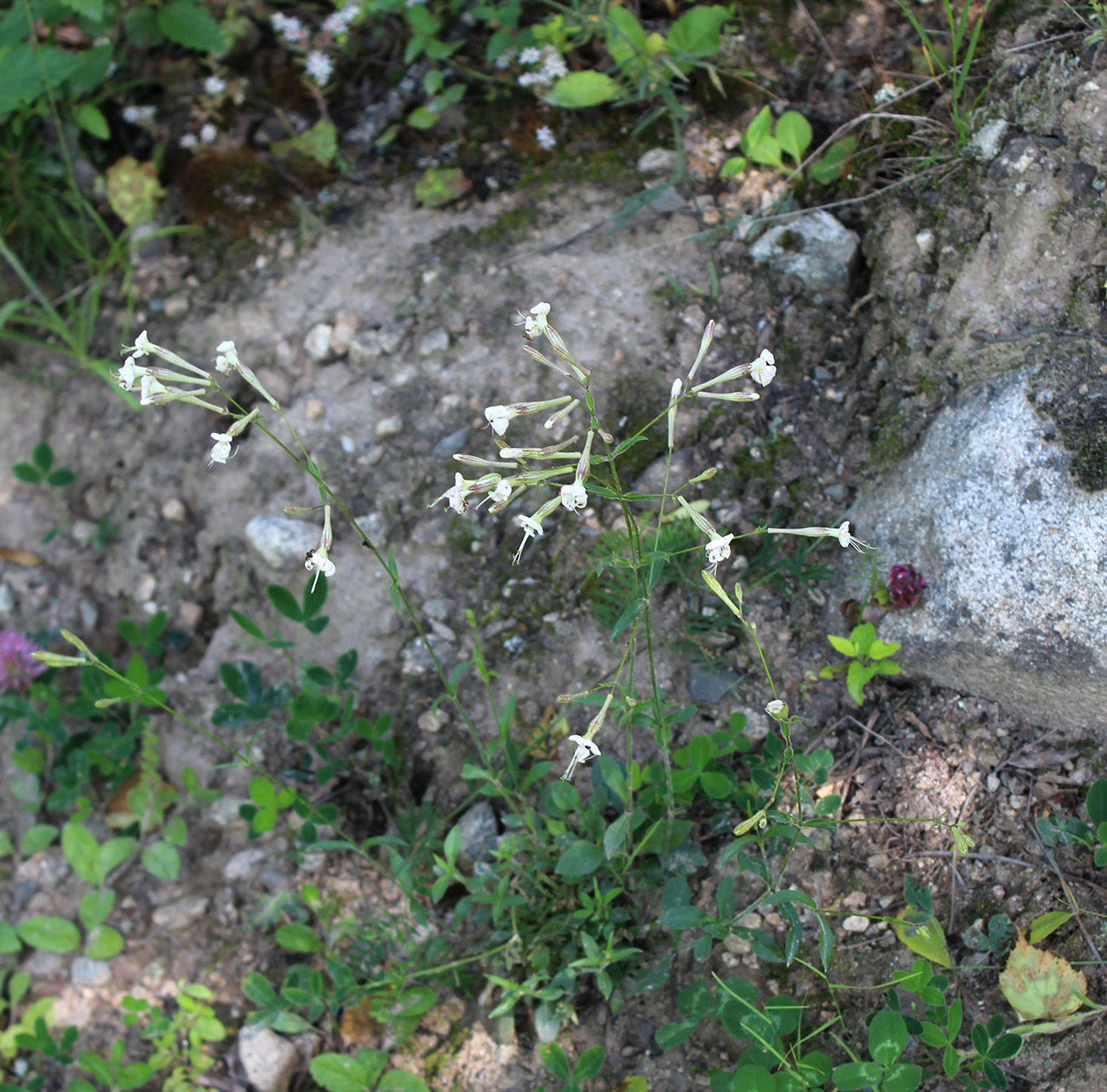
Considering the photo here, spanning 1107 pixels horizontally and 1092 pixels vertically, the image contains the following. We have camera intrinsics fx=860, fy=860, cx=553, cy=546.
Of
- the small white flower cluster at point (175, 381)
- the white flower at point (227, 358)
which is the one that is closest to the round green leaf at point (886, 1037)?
the small white flower cluster at point (175, 381)

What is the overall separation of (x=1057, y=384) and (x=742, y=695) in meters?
1.22

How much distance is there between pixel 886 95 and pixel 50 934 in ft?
13.3

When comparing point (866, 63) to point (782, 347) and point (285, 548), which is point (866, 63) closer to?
point (782, 347)

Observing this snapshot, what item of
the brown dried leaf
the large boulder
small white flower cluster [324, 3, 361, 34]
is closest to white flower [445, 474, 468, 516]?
the large boulder

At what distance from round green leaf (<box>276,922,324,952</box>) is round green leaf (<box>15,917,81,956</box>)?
838 millimetres

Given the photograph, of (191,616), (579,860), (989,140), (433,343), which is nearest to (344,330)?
(433,343)

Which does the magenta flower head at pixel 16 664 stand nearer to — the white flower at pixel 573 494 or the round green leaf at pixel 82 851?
the round green leaf at pixel 82 851

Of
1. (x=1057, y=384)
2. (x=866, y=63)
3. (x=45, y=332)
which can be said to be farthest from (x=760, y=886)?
(x=45, y=332)

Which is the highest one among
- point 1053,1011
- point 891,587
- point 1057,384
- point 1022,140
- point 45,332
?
point 45,332

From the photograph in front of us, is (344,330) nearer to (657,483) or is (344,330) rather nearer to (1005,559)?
(657,483)

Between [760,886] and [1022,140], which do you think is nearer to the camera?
[760,886]

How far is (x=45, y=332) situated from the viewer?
387 cm

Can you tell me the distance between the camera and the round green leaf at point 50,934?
2963 millimetres

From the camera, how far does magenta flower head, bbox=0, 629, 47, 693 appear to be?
3.28 meters
